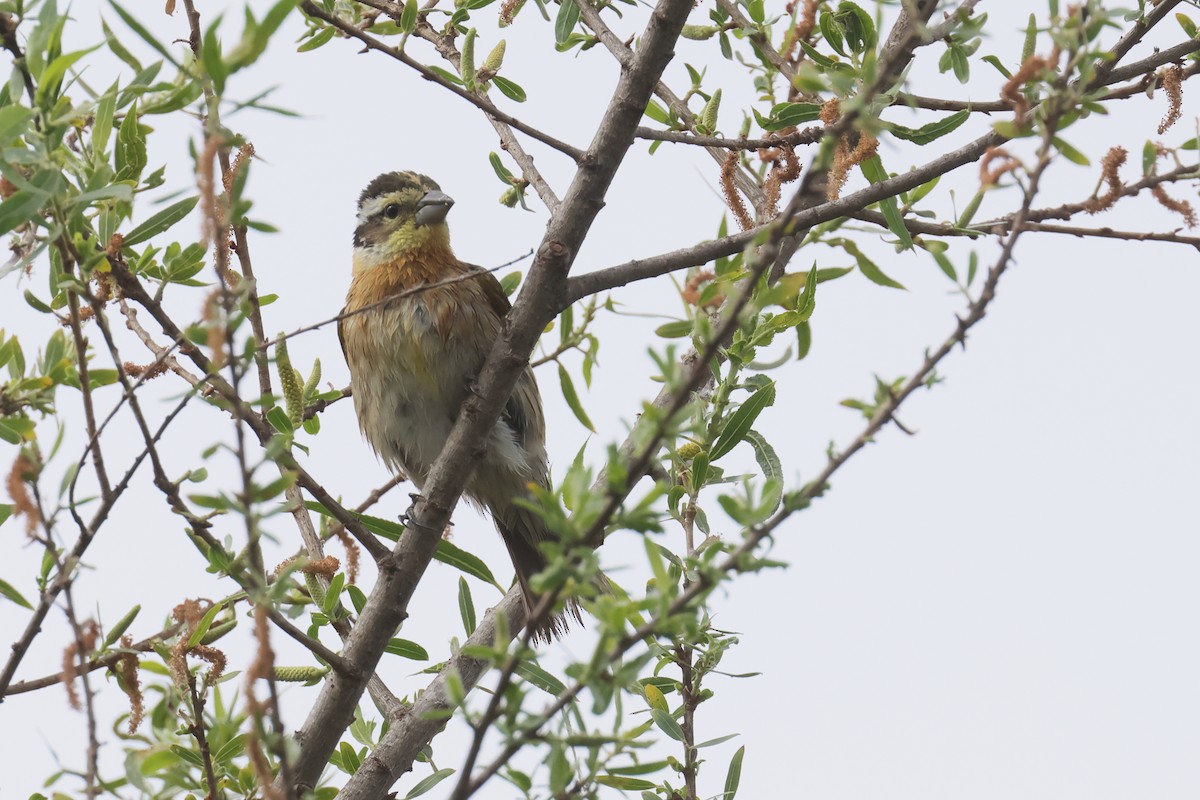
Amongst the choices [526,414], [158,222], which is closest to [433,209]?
[526,414]

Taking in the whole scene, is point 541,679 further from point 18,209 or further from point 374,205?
point 374,205

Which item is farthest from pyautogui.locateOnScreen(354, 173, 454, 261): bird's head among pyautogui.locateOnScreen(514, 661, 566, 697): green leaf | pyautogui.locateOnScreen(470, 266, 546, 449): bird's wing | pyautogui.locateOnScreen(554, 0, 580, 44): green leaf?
pyautogui.locateOnScreen(514, 661, 566, 697): green leaf

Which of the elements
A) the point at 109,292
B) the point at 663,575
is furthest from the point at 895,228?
the point at 109,292

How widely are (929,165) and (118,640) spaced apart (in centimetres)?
253

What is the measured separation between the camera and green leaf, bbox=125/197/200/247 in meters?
3.37

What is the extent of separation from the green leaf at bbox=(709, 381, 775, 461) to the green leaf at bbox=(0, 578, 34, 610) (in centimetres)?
181

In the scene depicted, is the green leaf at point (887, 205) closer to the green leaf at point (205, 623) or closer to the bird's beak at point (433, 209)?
the green leaf at point (205, 623)

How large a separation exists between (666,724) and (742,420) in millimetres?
944

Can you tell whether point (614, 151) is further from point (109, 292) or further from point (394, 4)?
point (394, 4)

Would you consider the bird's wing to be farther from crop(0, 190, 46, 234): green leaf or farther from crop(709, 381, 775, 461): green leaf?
crop(0, 190, 46, 234): green leaf

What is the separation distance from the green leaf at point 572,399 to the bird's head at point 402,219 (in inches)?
75.3

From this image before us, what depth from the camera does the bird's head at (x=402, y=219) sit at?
20.5 ft

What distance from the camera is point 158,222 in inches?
133

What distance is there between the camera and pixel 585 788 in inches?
96.7
